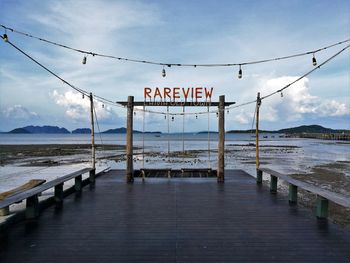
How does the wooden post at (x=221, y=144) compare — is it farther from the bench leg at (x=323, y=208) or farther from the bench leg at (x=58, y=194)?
the bench leg at (x=58, y=194)

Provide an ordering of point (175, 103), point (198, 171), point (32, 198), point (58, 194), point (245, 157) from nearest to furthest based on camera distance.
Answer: point (32, 198), point (58, 194), point (175, 103), point (198, 171), point (245, 157)

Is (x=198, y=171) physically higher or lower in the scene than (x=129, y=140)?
lower

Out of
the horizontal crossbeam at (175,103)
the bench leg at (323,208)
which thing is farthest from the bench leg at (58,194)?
the bench leg at (323,208)

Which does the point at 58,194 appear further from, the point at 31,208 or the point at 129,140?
the point at 129,140

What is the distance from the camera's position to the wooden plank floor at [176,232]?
4848 mm

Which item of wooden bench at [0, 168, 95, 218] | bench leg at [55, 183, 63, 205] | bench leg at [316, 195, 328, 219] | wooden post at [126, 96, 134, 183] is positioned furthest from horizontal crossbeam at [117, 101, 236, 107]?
bench leg at [316, 195, 328, 219]

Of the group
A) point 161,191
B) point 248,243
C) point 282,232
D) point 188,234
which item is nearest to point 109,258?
point 188,234

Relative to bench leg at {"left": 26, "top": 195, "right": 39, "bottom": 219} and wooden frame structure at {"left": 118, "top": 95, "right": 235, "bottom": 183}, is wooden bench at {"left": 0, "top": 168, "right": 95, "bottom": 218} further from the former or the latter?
wooden frame structure at {"left": 118, "top": 95, "right": 235, "bottom": 183}

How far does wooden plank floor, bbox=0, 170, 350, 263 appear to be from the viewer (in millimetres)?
4848

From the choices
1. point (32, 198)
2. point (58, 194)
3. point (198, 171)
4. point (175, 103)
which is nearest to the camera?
point (32, 198)

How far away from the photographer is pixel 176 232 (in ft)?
19.5

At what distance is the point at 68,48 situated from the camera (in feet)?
30.1

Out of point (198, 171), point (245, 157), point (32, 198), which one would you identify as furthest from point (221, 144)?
point (245, 157)

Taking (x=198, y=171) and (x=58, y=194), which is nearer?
(x=58, y=194)
